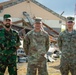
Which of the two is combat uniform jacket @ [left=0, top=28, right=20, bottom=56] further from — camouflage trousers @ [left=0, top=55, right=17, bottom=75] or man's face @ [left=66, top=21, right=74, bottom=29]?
man's face @ [left=66, top=21, right=74, bottom=29]

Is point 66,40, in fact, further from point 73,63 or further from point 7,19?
point 7,19

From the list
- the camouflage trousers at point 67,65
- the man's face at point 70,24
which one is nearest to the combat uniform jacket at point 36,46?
the camouflage trousers at point 67,65

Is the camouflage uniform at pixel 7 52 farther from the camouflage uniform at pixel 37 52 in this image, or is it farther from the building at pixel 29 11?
the building at pixel 29 11

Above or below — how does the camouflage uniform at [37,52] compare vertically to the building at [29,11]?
below

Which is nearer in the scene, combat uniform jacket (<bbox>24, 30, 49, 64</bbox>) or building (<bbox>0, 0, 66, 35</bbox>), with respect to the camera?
combat uniform jacket (<bbox>24, 30, 49, 64</bbox>)

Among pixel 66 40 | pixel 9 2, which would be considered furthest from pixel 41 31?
pixel 9 2

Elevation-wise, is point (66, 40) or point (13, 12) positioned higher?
point (13, 12)

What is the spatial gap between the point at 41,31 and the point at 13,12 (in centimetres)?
1952

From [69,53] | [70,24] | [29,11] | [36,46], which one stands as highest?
[29,11]

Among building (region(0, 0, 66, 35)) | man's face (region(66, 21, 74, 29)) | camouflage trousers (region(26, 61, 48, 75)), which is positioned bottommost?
camouflage trousers (region(26, 61, 48, 75))

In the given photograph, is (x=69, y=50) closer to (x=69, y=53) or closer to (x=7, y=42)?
(x=69, y=53)

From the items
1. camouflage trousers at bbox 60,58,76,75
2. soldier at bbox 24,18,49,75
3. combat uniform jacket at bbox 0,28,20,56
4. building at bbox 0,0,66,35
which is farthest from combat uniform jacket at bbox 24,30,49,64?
building at bbox 0,0,66,35

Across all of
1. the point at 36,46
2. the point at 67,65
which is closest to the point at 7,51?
the point at 36,46

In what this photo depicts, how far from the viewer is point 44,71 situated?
7688 mm
